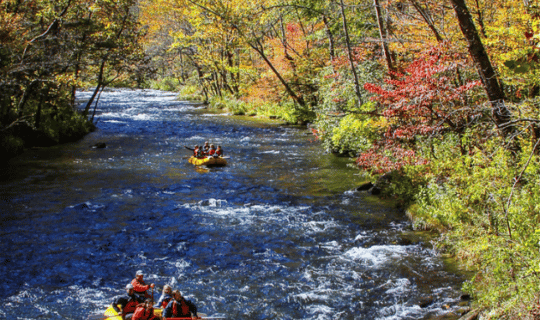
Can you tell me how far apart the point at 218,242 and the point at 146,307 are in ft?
12.4

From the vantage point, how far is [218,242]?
1047 centimetres

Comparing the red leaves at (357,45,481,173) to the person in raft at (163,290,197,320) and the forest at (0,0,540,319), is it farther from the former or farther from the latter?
the person in raft at (163,290,197,320)

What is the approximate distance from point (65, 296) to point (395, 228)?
7589mm

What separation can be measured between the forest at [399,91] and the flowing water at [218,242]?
3.50ft

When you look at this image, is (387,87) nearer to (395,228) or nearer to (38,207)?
(395,228)

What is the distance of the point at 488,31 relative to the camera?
10922 millimetres

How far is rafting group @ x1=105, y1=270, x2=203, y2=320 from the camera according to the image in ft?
→ 22.3

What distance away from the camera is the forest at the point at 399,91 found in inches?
288

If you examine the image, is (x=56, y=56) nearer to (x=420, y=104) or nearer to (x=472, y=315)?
(x=420, y=104)

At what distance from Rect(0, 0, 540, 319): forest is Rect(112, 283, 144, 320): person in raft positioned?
16.3ft

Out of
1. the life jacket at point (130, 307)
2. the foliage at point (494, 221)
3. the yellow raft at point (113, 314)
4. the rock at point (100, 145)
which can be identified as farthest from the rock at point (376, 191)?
the rock at point (100, 145)

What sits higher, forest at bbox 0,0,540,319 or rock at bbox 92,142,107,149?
forest at bbox 0,0,540,319

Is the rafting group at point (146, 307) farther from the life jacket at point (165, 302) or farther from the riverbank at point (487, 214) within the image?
the riverbank at point (487, 214)

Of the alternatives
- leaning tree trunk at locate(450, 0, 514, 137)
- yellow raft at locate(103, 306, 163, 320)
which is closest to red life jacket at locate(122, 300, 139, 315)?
yellow raft at locate(103, 306, 163, 320)
